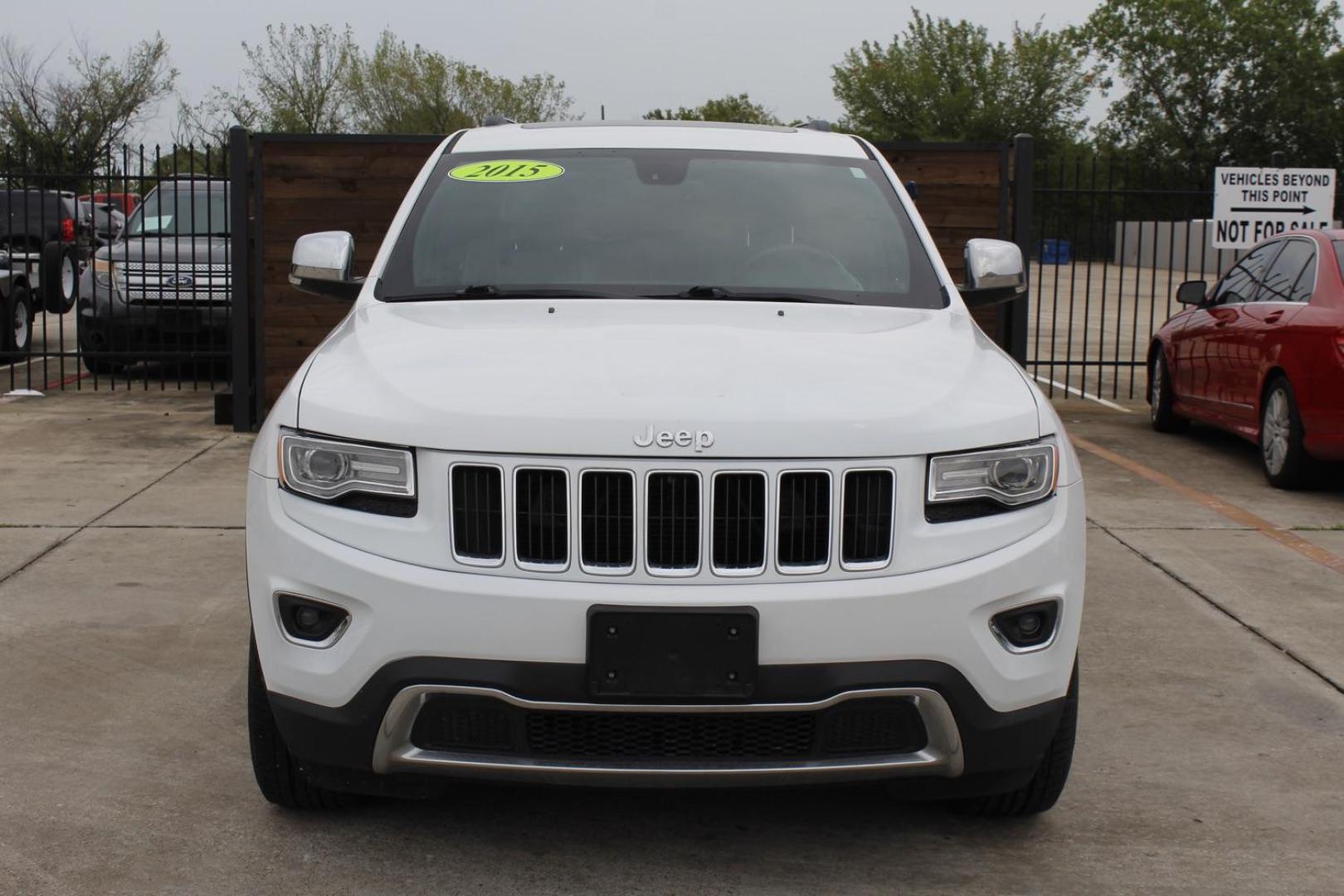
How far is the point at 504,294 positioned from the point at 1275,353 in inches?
231

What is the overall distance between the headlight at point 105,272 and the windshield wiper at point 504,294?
30.6 feet

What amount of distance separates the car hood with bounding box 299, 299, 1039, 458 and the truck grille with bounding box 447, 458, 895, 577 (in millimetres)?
57

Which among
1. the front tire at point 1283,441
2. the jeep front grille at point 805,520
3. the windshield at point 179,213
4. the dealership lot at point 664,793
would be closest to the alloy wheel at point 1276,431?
the front tire at point 1283,441

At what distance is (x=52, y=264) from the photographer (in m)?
15.1

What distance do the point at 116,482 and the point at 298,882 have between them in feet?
18.7

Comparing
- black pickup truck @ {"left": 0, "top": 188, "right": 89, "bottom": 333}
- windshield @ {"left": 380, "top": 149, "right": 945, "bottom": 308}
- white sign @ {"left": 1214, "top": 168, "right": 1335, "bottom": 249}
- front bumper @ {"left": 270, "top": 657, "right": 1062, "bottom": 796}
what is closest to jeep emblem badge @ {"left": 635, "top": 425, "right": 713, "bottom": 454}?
front bumper @ {"left": 270, "top": 657, "right": 1062, "bottom": 796}

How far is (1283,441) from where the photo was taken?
8703 millimetres

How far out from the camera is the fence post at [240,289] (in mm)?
10359

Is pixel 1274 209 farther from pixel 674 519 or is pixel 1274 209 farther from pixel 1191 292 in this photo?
pixel 674 519

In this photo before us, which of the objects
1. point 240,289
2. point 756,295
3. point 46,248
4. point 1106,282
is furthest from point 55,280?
point 756,295

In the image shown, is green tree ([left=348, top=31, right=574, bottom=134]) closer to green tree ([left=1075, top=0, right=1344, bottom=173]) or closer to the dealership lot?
green tree ([left=1075, top=0, right=1344, bottom=173])

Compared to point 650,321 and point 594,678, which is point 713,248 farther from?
point 594,678

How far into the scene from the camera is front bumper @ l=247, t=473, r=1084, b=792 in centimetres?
315

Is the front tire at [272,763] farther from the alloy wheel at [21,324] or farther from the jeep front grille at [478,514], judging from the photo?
the alloy wheel at [21,324]
